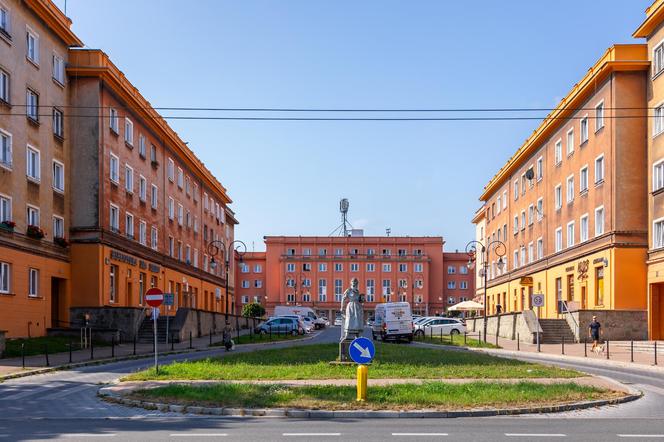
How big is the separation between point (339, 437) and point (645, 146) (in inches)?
1351

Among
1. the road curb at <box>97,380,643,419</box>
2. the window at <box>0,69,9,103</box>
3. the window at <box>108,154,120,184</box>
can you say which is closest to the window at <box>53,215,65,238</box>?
the window at <box>108,154,120,184</box>

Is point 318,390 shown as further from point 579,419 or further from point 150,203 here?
point 150,203

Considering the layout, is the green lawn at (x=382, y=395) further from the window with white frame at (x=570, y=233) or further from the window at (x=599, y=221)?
the window with white frame at (x=570, y=233)

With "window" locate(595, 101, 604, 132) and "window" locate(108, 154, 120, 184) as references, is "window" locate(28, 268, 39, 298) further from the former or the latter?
"window" locate(595, 101, 604, 132)

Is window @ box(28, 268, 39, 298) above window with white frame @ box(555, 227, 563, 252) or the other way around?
the other way around

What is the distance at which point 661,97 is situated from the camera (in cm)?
3872

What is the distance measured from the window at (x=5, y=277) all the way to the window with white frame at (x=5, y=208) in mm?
1977

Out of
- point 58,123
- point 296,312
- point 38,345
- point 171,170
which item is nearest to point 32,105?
point 58,123

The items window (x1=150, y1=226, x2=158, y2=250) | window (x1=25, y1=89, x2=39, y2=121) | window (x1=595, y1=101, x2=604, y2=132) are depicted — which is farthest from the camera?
window (x1=150, y1=226, x2=158, y2=250)

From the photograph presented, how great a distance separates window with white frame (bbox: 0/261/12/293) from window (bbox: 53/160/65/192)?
723cm

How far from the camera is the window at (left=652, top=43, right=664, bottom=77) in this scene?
38719 mm

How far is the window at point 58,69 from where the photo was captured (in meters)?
39.6

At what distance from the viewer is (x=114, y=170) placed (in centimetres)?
4475

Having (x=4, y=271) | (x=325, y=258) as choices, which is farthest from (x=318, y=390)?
(x=325, y=258)
